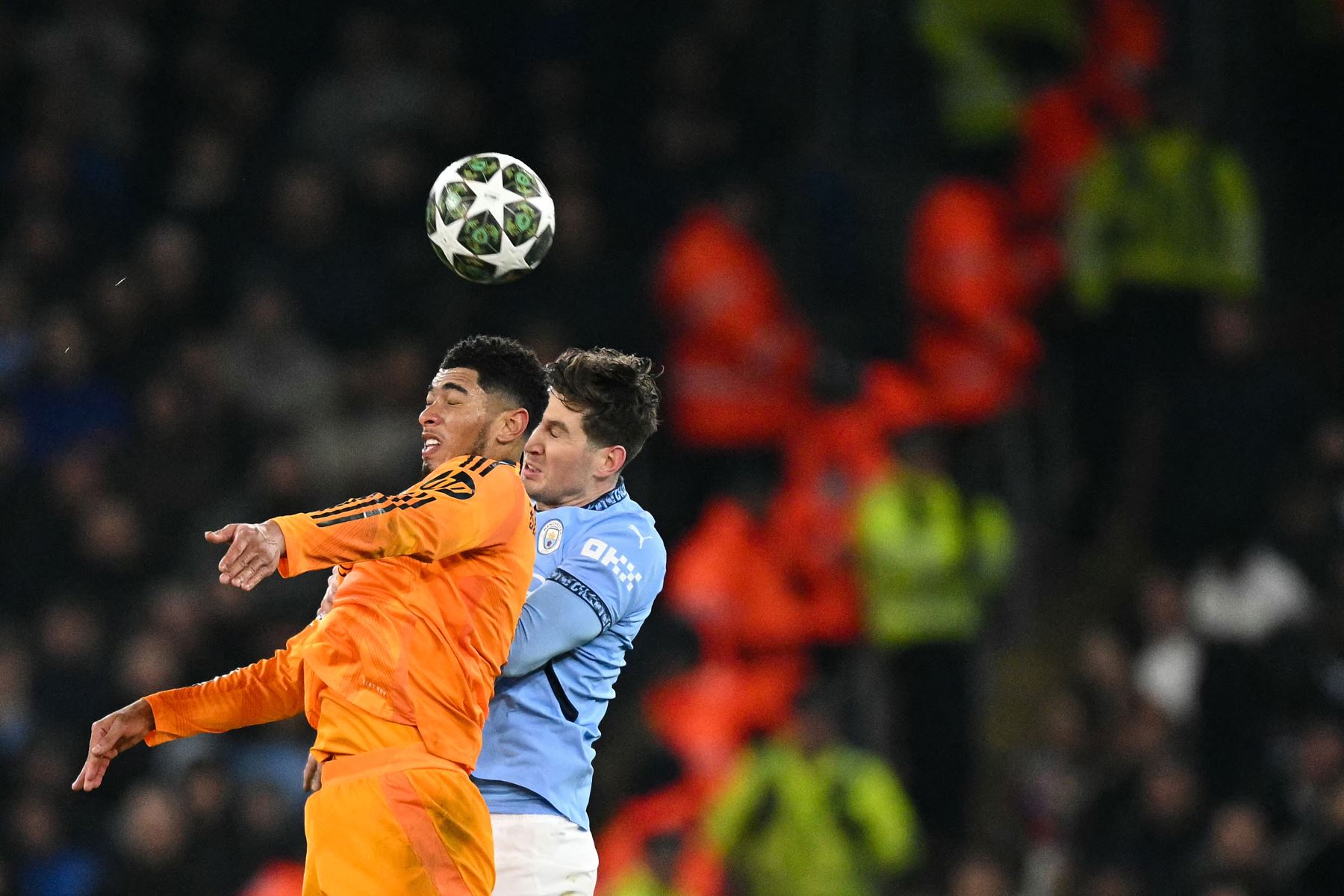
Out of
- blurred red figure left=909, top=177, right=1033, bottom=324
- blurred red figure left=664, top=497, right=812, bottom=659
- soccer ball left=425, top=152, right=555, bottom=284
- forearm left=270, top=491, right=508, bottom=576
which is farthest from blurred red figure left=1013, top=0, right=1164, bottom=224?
forearm left=270, top=491, right=508, bottom=576

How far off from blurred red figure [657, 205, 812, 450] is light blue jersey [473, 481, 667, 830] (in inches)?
171

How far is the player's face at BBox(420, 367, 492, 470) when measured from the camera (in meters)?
4.64

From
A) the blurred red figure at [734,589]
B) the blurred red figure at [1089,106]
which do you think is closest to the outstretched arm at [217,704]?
the blurred red figure at [734,589]

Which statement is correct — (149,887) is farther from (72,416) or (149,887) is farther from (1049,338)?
(1049,338)

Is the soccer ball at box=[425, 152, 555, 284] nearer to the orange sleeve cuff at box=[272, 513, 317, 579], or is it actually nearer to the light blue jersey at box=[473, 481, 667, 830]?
the light blue jersey at box=[473, 481, 667, 830]

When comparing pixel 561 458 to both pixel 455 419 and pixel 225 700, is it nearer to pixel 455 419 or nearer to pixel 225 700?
pixel 455 419

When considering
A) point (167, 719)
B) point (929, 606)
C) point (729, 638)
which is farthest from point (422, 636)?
point (929, 606)

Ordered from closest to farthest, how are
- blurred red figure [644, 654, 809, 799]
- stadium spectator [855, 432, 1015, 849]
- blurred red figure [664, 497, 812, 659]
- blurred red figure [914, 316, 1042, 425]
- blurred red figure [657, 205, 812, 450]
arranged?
1. blurred red figure [644, 654, 809, 799]
2. blurred red figure [664, 497, 812, 659]
3. stadium spectator [855, 432, 1015, 849]
4. blurred red figure [657, 205, 812, 450]
5. blurred red figure [914, 316, 1042, 425]

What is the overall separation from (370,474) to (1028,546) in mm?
3562

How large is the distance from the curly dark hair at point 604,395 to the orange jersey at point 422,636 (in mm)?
648

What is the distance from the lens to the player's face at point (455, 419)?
4.64 metres

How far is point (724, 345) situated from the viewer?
31.5ft

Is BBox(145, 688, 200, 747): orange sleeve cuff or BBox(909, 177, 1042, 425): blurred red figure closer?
BBox(145, 688, 200, 747): orange sleeve cuff

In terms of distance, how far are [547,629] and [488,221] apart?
123cm
